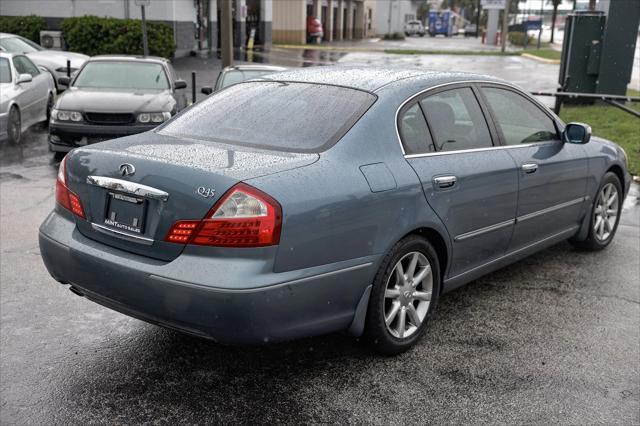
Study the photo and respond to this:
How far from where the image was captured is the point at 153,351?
4.11 meters

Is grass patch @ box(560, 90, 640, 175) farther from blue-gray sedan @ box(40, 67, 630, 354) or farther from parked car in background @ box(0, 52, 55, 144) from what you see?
parked car in background @ box(0, 52, 55, 144)

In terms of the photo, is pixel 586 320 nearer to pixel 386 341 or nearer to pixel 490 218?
pixel 490 218

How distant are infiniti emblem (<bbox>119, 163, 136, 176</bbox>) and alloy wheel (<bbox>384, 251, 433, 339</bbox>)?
4.85ft

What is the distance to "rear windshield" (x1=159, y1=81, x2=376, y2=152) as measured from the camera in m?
3.91

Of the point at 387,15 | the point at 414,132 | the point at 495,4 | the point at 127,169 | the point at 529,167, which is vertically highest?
the point at 495,4

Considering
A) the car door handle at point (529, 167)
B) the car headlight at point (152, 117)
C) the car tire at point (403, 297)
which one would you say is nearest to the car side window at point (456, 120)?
the car door handle at point (529, 167)

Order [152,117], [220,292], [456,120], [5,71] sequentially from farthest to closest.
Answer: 1. [5,71]
2. [152,117]
3. [456,120]
4. [220,292]

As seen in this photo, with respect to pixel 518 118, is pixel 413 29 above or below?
below

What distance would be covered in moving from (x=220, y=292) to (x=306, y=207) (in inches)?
22.7

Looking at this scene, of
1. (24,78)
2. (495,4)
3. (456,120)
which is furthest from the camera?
(495,4)

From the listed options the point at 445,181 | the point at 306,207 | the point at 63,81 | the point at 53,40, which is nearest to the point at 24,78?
the point at 63,81

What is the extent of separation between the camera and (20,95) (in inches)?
437

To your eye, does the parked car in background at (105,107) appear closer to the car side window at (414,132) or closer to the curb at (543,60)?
the car side window at (414,132)

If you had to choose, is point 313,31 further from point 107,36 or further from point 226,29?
point 226,29
